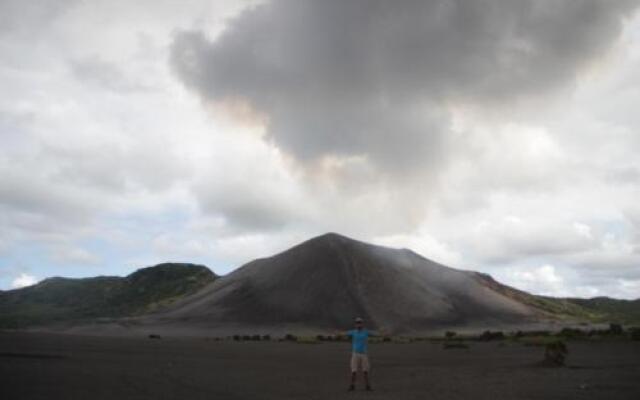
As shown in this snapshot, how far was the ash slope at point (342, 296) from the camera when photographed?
143 metres

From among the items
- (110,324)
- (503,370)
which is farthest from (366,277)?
(503,370)

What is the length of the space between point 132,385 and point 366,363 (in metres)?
8.71

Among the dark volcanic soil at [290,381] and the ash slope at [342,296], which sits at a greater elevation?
the ash slope at [342,296]

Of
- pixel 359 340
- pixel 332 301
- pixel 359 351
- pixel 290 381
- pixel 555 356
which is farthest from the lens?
pixel 332 301

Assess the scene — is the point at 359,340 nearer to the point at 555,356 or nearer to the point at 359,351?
the point at 359,351

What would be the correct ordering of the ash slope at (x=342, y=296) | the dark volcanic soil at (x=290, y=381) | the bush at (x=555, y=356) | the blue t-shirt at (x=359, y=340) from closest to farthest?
the dark volcanic soil at (x=290, y=381) < the blue t-shirt at (x=359, y=340) < the bush at (x=555, y=356) < the ash slope at (x=342, y=296)

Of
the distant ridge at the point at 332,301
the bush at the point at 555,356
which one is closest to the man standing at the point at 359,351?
the bush at the point at 555,356

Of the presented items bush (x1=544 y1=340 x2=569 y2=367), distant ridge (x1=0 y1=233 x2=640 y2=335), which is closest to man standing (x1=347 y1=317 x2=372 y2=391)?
bush (x1=544 y1=340 x2=569 y2=367)

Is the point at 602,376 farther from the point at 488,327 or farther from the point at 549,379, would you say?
the point at 488,327

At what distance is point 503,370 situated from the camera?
3506 centimetres

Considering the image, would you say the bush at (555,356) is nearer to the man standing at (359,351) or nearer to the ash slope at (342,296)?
the man standing at (359,351)

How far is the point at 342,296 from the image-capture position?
496 feet

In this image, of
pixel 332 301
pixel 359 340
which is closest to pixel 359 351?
pixel 359 340

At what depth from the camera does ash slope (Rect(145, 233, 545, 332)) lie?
14285 cm
